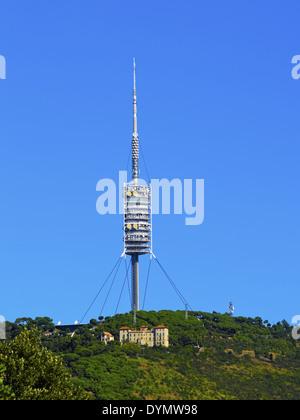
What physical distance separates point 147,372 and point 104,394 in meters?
18.8

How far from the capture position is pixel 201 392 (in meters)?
186

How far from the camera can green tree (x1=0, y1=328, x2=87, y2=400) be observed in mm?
85750

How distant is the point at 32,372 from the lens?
87.5 metres

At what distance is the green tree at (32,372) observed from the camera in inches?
3376
